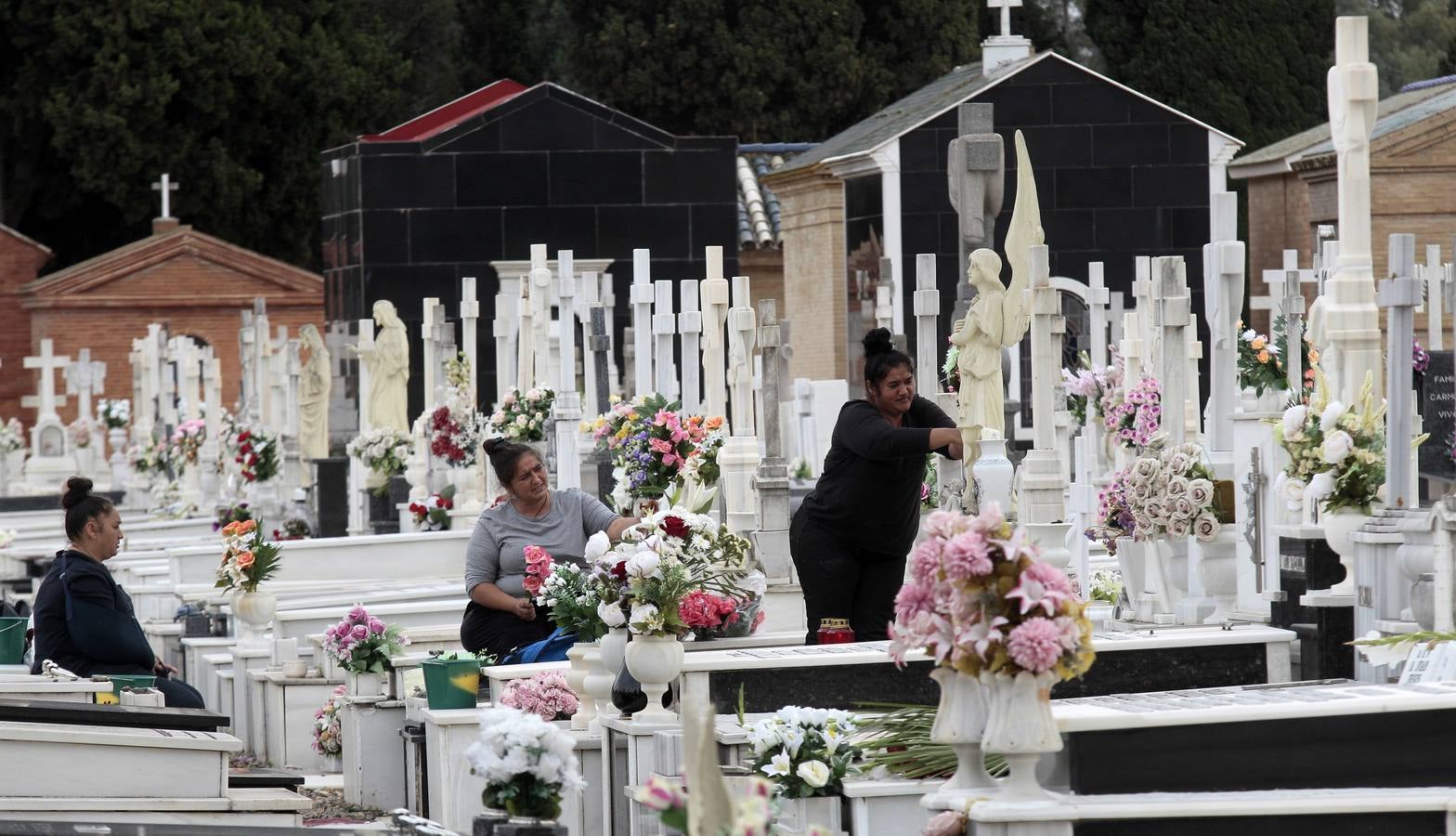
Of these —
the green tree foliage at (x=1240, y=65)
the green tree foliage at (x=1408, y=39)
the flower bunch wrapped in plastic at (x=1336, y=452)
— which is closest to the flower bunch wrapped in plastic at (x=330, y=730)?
the flower bunch wrapped in plastic at (x=1336, y=452)

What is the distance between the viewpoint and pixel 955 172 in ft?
36.8

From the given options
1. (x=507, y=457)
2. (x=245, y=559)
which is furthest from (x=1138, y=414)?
(x=245, y=559)

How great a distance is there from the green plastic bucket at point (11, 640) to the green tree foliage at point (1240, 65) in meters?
30.4

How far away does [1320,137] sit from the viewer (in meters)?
29.8

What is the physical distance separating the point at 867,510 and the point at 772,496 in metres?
4.33

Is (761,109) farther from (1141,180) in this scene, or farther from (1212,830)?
(1212,830)

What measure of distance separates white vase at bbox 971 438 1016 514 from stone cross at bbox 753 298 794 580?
2823 millimetres

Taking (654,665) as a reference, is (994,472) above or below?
above

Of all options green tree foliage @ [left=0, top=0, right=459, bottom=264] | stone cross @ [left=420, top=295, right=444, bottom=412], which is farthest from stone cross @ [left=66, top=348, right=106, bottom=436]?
stone cross @ [left=420, top=295, right=444, bottom=412]

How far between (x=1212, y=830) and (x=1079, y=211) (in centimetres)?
2184

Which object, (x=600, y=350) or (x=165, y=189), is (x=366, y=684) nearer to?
(x=600, y=350)

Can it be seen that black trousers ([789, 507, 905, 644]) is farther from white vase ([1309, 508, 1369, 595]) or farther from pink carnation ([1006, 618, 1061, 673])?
pink carnation ([1006, 618, 1061, 673])

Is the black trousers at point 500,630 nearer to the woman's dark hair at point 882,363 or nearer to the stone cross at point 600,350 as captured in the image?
the woman's dark hair at point 882,363

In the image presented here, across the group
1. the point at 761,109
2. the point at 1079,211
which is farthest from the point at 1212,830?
the point at 761,109
